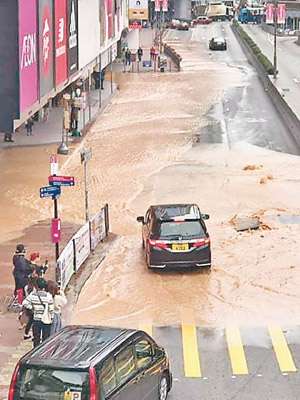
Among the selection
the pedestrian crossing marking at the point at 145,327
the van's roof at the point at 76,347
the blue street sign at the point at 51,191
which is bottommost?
the pedestrian crossing marking at the point at 145,327

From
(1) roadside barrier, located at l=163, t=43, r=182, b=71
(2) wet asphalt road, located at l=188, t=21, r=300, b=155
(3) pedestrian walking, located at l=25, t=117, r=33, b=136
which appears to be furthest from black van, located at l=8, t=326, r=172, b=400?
(1) roadside barrier, located at l=163, t=43, r=182, b=71

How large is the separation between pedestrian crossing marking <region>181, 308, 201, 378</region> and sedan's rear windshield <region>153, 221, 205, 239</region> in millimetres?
2976

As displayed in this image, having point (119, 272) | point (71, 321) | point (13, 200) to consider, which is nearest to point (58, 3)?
point (13, 200)

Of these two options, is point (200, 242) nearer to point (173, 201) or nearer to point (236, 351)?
point (236, 351)

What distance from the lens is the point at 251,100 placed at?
57.1 m

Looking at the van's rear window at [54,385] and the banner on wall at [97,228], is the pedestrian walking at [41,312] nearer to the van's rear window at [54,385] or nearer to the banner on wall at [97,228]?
the van's rear window at [54,385]

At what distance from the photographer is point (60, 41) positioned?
3506 centimetres

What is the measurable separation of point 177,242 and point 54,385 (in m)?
10.8

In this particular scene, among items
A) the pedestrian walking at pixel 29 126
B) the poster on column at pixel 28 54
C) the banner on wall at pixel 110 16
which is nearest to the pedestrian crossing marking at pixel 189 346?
the poster on column at pixel 28 54

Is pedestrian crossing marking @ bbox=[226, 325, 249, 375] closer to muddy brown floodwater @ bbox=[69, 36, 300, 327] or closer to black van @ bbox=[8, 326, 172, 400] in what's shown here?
muddy brown floodwater @ bbox=[69, 36, 300, 327]

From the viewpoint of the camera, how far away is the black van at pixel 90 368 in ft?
40.3

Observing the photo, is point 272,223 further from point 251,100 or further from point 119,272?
point 251,100

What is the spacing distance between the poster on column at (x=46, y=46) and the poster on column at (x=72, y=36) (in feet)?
Answer: 16.4

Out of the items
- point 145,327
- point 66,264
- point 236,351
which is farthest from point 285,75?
point 236,351
